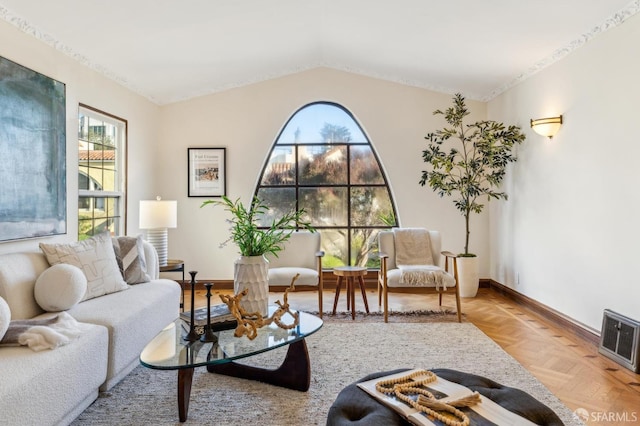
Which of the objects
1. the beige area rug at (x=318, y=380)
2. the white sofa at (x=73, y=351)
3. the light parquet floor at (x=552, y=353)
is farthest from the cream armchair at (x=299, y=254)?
the white sofa at (x=73, y=351)

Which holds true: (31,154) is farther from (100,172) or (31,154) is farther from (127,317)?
(127,317)

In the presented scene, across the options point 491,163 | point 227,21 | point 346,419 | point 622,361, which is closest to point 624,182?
point 622,361

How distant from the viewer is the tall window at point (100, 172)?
3818mm

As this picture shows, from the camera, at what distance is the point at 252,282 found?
2.59 metres

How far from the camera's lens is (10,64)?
2.83 meters

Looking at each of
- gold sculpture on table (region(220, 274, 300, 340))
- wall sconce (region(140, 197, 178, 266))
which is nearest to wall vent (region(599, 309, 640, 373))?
gold sculpture on table (region(220, 274, 300, 340))

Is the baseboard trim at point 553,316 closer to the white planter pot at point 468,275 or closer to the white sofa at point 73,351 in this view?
the white planter pot at point 468,275

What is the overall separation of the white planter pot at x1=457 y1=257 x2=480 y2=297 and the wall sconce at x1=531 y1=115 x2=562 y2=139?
1.60 meters

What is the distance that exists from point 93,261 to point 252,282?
127cm

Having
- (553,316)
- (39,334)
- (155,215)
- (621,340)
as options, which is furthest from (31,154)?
(553,316)

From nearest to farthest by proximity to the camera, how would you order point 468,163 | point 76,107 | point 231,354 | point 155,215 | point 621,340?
point 231,354 < point 621,340 < point 76,107 < point 155,215 < point 468,163

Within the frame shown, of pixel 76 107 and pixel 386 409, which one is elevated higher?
pixel 76 107

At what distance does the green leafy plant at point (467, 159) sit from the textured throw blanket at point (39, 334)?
3895 mm

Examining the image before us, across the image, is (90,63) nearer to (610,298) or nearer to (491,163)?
(491,163)
